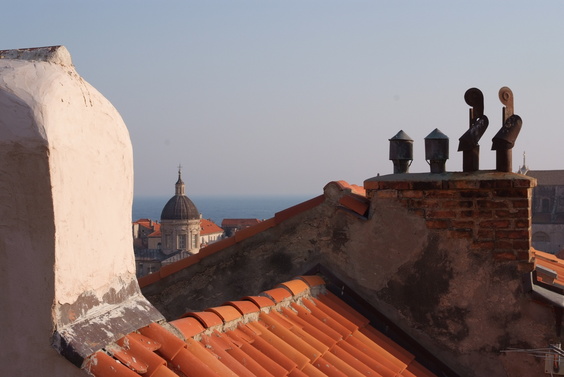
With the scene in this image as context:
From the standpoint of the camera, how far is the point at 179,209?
8262 centimetres

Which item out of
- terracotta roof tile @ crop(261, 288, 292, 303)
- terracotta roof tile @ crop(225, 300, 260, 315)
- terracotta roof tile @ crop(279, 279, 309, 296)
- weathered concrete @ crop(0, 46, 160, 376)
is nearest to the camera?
weathered concrete @ crop(0, 46, 160, 376)

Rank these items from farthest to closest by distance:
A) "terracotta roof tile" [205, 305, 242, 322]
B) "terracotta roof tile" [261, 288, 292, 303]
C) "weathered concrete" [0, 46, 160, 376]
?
"terracotta roof tile" [261, 288, 292, 303] < "terracotta roof tile" [205, 305, 242, 322] < "weathered concrete" [0, 46, 160, 376]

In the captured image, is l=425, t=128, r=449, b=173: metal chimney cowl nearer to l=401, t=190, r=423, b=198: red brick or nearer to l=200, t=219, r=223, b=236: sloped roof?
l=401, t=190, r=423, b=198: red brick

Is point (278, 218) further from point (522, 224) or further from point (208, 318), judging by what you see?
point (208, 318)

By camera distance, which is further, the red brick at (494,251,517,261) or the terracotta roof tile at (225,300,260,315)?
the red brick at (494,251,517,261)

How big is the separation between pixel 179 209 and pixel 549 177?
43115 mm

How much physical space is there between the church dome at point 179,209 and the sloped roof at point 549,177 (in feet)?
128

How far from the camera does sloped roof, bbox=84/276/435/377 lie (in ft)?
8.98

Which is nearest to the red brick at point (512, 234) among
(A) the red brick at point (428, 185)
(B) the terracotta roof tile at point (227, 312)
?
(A) the red brick at point (428, 185)

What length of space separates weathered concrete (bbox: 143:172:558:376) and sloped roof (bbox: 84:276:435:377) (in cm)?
27

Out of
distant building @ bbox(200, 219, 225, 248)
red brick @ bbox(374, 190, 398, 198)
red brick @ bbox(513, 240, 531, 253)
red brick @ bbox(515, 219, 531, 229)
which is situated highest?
red brick @ bbox(374, 190, 398, 198)

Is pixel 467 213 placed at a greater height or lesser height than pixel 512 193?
lesser

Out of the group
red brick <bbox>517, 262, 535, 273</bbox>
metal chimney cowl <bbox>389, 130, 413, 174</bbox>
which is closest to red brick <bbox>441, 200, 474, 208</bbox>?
red brick <bbox>517, 262, 535, 273</bbox>

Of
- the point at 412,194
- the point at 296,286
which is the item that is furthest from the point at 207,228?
the point at 296,286
